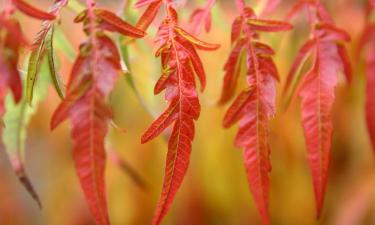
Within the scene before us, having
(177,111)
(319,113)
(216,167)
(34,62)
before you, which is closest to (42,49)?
(34,62)

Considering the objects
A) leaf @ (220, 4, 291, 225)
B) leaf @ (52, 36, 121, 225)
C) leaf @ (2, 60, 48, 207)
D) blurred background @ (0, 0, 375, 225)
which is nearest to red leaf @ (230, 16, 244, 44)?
leaf @ (220, 4, 291, 225)

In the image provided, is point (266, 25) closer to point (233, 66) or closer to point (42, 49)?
point (233, 66)

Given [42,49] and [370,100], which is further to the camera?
[370,100]

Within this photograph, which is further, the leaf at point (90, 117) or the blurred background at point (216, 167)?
the blurred background at point (216, 167)

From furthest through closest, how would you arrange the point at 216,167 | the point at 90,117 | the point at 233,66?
the point at 216,167, the point at 233,66, the point at 90,117

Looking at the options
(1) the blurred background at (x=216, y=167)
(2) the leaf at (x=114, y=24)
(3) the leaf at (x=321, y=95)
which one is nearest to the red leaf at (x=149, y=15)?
(2) the leaf at (x=114, y=24)

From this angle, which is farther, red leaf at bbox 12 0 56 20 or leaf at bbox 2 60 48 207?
leaf at bbox 2 60 48 207

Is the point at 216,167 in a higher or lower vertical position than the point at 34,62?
lower

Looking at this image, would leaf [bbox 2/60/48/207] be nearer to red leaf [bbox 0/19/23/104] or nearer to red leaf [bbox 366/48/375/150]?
red leaf [bbox 0/19/23/104]

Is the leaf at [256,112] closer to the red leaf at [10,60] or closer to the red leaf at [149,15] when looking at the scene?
the red leaf at [149,15]
